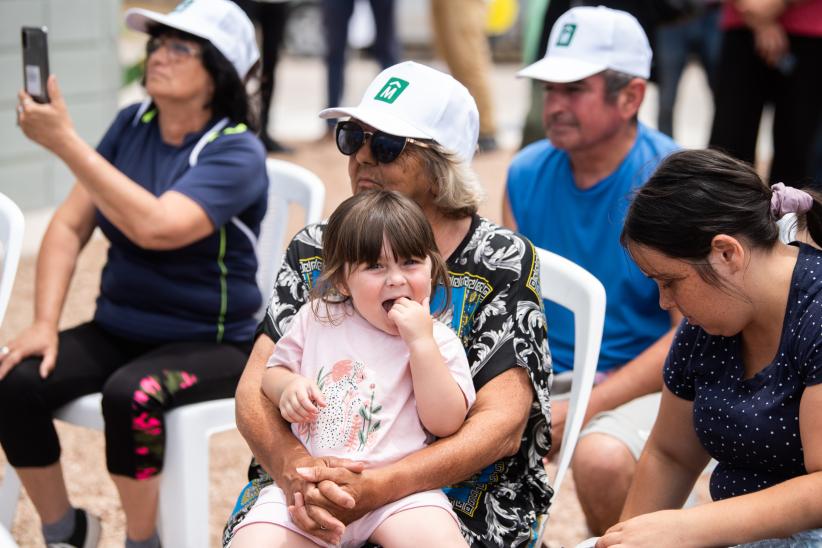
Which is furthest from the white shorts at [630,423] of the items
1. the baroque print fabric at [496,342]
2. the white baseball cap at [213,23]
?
the white baseball cap at [213,23]

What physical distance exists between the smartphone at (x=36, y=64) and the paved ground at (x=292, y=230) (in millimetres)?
1335

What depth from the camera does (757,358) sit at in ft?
7.11

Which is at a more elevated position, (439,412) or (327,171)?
(439,412)

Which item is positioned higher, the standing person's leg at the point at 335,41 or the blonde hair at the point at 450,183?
the blonde hair at the point at 450,183

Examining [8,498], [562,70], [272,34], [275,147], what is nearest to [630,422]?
[562,70]

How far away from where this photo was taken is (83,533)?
3.14m

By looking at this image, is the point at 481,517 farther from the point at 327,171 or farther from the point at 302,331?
the point at 327,171

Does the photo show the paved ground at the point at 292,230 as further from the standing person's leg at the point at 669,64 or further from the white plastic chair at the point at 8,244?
the standing person's leg at the point at 669,64

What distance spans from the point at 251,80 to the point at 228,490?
135 cm

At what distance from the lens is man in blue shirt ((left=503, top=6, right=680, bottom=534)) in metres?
3.16

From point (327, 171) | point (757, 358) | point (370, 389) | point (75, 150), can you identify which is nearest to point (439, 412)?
point (370, 389)

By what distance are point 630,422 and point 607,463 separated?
0.16m

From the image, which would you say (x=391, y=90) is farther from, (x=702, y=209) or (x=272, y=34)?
(x=272, y=34)

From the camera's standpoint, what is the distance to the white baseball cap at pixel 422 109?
2.46 meters
